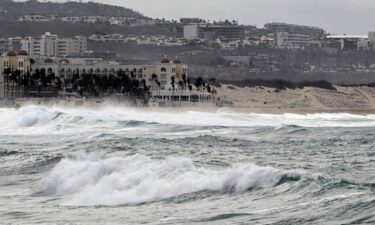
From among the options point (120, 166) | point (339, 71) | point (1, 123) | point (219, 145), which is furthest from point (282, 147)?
point (339, 71)

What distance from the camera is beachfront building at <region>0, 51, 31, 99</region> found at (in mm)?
108875

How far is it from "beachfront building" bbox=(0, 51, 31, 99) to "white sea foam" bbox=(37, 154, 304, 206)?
82177mm

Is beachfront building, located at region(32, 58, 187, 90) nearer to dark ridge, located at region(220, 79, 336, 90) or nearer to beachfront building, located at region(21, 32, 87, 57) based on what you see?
dark ridge, located at region(220, 79, 336, 90)

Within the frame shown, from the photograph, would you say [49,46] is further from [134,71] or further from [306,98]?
[134,71]

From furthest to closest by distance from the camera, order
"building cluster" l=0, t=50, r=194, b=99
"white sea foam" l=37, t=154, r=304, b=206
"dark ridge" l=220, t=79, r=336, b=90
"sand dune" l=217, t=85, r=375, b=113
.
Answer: "dark ridge" l=220, t=79, r=336, b=90
"sand dune" l=217, t=85, r=375, b=113
"building cluster" l=0, t=50, r=194, b=99
"white sea foam" l=37, t=154, r=304, b=206

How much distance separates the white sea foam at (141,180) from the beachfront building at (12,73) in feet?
270

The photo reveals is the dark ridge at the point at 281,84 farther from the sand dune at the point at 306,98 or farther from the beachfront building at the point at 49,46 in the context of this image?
the beachfront building at the point at 49,46

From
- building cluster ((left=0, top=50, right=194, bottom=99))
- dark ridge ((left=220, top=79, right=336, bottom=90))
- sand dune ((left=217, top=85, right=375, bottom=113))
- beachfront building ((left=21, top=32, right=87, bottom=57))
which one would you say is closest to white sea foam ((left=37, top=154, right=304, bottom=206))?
building cluster ((left=0, top=50, right=194, bottom=99))

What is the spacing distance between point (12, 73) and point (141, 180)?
85.9 meters

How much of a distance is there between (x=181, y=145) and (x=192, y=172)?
12.3 metres

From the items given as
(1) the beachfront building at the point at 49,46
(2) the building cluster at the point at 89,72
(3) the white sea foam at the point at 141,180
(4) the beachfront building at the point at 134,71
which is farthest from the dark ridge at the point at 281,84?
(3) the white sea foam at the point at 141,180

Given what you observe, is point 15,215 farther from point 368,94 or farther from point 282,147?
point 368,94

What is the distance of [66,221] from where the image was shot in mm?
20703

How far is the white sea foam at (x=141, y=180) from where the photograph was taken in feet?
72.9
